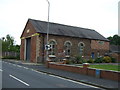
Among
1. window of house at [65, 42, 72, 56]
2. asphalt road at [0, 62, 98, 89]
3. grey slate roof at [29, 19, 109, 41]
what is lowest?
asphalt road at [0, 62, 98, 89]

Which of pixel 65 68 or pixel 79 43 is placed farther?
pixel 79 43

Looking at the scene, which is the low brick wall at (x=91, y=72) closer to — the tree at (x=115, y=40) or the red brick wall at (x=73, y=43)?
the red brick wall at (x=73, y=43)

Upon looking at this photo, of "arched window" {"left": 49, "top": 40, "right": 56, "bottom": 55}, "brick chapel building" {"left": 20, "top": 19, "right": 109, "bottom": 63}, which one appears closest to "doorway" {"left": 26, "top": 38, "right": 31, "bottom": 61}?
"brick chapel building" {"left": 20, "top": 19, "right": 109, "bottom": 63}

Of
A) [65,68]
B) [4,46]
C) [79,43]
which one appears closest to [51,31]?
[79,43]

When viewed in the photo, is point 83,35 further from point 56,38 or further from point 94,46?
point 56,38

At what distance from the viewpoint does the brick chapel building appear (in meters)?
35.2

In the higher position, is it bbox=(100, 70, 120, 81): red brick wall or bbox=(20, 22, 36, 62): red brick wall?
bbox=(20, 22, 36, 62): red brick wall

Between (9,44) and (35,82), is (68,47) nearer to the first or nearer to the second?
(35,82)

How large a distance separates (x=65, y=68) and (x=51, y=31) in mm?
17294

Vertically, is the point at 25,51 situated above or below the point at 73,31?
below

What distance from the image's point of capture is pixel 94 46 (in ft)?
140

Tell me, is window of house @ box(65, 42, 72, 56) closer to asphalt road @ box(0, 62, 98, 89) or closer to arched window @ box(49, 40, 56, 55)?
arched window @ box(49, 40, 56, 55)

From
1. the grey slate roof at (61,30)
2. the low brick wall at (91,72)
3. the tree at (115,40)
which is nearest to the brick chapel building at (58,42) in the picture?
the grey slate roof at (61,30)

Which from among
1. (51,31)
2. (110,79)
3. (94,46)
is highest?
(51,31)
